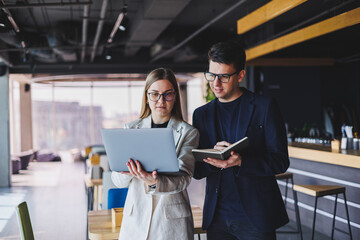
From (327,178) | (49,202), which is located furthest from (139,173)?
(49,202)

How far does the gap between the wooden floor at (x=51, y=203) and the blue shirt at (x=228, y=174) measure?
391cm

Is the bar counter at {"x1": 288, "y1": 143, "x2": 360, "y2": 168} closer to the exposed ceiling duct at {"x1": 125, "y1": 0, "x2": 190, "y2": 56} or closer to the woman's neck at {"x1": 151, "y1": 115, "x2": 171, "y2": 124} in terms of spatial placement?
the exposed ceiling duct at {"x1": 125, "y1": 0, "x2": 190, "y2": 56}

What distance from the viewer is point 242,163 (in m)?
2.01

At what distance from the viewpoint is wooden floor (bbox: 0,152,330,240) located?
652 cm

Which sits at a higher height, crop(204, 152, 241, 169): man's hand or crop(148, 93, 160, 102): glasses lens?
crop(148, 93, 160, 102): glasses lens

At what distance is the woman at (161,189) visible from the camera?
2025mm

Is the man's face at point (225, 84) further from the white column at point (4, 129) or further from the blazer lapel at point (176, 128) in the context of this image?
the white column at point (4, 129)

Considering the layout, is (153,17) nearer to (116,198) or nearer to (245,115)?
(116,198)

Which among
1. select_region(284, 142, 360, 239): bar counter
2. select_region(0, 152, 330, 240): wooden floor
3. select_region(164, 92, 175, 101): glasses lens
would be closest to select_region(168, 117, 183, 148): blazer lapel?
select_region(164, 92, 175, 101): glasses lens

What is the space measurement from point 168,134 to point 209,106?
48cm

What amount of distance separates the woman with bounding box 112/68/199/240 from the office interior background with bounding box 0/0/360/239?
3.64 meters

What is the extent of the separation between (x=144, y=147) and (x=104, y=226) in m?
1.07

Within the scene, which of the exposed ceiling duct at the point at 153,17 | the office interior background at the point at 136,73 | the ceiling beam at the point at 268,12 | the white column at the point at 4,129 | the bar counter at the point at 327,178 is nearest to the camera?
the bar counter at the point at 327,178

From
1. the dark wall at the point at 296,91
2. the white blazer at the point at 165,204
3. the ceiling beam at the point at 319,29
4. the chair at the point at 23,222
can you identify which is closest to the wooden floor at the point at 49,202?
the chair at the point at 23,222
